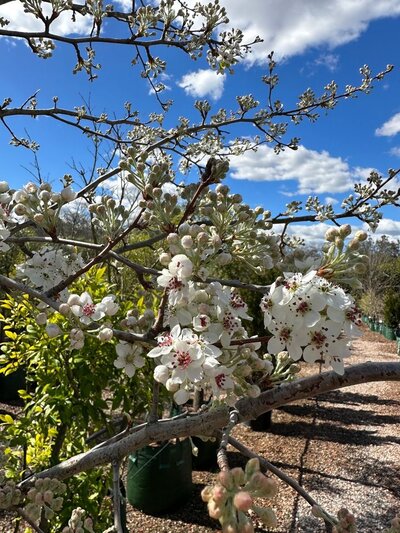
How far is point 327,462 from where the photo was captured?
6258 millimetres

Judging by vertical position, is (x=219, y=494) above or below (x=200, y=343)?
below

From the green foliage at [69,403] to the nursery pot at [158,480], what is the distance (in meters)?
1.60

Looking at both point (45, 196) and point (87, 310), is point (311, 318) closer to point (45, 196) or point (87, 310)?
point (87, 310)

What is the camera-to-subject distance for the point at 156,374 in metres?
1.01

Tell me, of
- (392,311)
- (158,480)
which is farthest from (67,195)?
(392,311)

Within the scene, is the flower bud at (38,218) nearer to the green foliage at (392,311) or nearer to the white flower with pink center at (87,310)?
the white flower with pink center at (87,310)

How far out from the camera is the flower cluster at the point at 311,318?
3.04 ft

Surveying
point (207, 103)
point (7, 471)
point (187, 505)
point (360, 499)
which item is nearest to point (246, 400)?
point (7, 471)

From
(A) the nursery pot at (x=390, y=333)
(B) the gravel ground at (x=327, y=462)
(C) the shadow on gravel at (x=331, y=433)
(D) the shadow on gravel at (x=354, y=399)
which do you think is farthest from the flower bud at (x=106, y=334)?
(A) the nursery pot at (x=390, y=333)

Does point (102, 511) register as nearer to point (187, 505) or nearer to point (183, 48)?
point (187, 505)

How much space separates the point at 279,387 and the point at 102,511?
2031 millimetres

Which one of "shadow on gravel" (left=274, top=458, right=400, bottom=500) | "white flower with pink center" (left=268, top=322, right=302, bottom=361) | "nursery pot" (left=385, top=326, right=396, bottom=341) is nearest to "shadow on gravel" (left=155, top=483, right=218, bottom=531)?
"shadow on gravel" (left=274, top=458, right=400, bottom=500)

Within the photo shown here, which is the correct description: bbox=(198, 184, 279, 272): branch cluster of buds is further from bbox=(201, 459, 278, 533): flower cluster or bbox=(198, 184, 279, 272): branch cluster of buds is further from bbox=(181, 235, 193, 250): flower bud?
bbox=(201, 459, 278, 533): flower cluster

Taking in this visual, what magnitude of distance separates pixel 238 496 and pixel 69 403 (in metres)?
2.10
